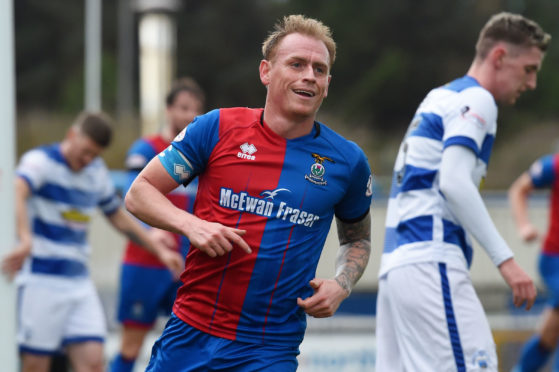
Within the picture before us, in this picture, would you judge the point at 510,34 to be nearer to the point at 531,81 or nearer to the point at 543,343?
the point at 531,81

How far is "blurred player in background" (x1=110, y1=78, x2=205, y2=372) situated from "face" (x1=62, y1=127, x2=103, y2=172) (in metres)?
0.35

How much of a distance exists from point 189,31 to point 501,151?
1549cm

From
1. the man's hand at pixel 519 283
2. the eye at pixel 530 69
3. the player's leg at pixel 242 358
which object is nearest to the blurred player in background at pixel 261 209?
the player's leg at pixel 242 358

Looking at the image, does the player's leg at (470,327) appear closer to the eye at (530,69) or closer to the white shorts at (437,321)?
the white shorts at (437,321)

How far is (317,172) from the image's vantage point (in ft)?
12.1

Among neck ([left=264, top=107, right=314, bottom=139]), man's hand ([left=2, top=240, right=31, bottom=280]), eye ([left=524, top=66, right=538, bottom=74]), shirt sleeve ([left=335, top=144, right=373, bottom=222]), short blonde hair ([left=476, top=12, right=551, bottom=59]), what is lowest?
man's hand ([left=2, top=240, right=31, bottom=280])

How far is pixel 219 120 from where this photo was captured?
3688 millimetres

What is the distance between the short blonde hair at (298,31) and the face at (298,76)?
2 centimetres

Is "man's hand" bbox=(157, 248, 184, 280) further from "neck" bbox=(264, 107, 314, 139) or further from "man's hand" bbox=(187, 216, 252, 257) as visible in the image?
"man's hand" bbox=(187, 216, 252, 257)

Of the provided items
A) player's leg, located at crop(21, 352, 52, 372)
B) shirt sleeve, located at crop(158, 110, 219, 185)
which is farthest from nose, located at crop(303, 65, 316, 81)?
player's leg, located at crop(21, 352, 52, 372)

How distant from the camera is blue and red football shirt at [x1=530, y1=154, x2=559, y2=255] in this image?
8.63 metres

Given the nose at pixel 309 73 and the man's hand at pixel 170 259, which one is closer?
the nose at pixel 309 73

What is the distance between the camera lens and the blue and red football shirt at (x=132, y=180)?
6988mm

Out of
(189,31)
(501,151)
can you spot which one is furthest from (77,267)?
(189,31)
